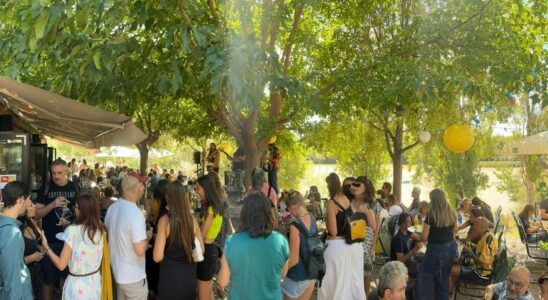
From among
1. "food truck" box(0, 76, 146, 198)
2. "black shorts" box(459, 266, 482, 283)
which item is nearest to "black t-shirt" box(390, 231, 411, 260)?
"black shorts" box(459, 266, 482, 283)

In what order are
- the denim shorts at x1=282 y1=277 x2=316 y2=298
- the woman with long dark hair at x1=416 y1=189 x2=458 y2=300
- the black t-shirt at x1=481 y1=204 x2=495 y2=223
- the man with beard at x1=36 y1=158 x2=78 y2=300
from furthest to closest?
1. the black t-shirt at x1=481 y1=204 x2=495 y2=223
2. the woman with long dark hair at x1=416 y1=189 x2=458 y2=300
3. the man with beard at x1=36 y1=158 x2=78 y2=300
4. the denim shorts at x1=282 y1=277 x2=316 y2=298

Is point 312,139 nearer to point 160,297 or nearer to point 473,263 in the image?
point 473,263

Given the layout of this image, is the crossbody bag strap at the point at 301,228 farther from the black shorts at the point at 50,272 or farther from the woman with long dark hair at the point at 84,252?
the black shorts at the point at 50,272

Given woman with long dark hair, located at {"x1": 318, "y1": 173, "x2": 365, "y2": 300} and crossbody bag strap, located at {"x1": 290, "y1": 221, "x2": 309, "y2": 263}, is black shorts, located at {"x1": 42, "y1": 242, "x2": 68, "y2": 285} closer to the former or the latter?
crossbody bag strap, located at {"x1": 290, "y1": 221, "x2": 309, "y2": 263}

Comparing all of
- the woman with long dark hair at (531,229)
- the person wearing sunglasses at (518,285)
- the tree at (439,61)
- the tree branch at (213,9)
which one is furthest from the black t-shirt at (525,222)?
the tree branch at (213,9)

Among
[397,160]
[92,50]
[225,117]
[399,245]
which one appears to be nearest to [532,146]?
[397,160]

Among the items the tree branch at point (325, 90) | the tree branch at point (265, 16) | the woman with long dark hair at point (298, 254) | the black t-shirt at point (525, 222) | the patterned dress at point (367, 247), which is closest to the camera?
the woman with long dark hair at point (298, 254)

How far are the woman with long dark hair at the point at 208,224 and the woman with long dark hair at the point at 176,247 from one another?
1.28ft

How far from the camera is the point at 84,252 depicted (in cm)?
423

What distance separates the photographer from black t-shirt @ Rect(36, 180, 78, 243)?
18.6 feet

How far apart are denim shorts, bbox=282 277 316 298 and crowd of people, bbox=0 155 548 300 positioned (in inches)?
0.4

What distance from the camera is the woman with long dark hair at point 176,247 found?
170 inches

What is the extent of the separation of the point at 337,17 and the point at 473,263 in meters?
5.86

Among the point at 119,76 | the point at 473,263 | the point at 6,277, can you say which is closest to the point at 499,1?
the point at 473,263
